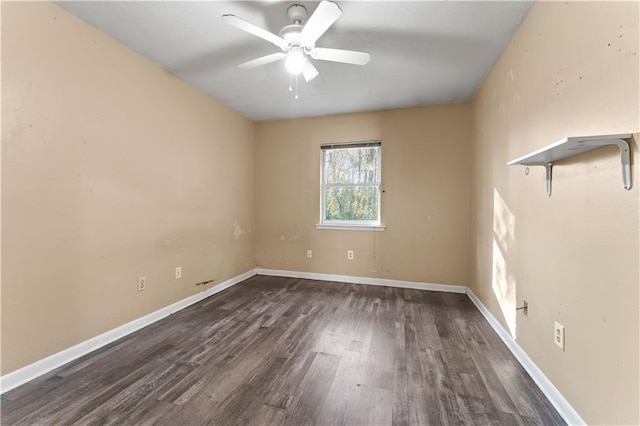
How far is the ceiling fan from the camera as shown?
5.06 ft

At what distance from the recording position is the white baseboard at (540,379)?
1.35 m

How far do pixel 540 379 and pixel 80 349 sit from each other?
313 centimetres

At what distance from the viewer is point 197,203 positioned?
3.09m

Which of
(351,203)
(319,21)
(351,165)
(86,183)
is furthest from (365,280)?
(86,183)

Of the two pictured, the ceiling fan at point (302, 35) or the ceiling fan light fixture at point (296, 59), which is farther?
the ceiling fan light fixture at point (296, 59)

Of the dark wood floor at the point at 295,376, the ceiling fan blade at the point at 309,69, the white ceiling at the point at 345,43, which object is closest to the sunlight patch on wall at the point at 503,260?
the dark wood floor at the point at 295,376

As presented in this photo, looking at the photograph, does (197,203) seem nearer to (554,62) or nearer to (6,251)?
(6,251)

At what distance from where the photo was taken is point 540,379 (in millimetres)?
1630

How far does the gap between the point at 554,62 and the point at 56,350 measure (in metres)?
3.65

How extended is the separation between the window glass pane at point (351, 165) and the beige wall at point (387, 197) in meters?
0.15

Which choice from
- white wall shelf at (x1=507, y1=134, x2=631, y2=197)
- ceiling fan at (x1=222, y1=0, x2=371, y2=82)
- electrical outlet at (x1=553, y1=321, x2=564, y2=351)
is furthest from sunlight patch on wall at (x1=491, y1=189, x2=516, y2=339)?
ceiling fan at (x1=222, y1=0, x2=371, y2=82)

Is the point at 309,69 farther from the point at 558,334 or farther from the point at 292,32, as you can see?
the point at 558,334

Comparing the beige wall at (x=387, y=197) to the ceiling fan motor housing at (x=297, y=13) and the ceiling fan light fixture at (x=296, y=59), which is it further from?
the ceiling fan motor housing at (x=297, y=13)

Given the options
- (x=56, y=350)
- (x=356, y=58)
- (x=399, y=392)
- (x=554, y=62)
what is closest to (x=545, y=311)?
(x=399, y=392)
